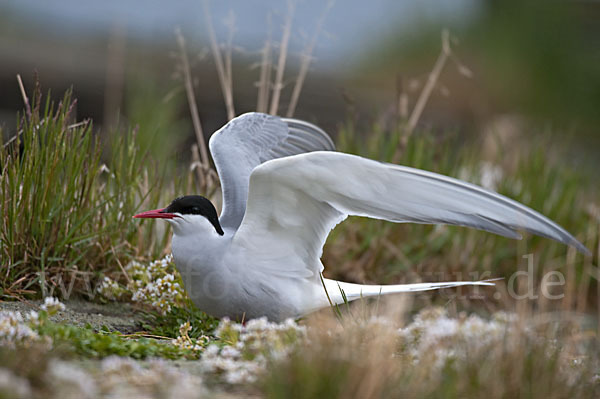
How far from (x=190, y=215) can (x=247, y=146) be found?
690 millimetres

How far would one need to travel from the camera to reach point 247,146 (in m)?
3.42

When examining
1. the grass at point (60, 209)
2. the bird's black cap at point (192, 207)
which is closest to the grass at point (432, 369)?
the bird's black cap at point (192, 207)

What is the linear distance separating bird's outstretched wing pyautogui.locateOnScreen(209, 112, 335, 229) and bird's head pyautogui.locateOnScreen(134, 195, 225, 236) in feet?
0.86

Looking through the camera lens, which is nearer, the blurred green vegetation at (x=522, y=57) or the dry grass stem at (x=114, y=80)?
the dry grass stem at (x=114, y=80)

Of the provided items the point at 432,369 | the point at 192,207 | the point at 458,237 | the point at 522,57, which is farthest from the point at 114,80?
the point at 522,57

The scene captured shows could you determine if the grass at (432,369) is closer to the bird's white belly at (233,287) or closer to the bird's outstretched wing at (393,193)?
the bird's outstretched wing at (393,193)

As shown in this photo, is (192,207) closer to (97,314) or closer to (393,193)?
(97,314)

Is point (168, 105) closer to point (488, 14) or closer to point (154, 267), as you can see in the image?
point (154, 267)

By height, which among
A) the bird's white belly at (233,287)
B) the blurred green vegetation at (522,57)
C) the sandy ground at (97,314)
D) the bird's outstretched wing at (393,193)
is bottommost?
the sandy ground at (97,314)

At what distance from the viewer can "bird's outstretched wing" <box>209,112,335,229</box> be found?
3152mm

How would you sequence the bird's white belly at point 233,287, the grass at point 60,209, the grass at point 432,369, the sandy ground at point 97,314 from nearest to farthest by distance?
the grass at point 432,369, the bird's white belly at point 233,287, the sandy ground at point 97,314, the grass at point 60,209

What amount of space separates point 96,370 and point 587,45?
11.0m

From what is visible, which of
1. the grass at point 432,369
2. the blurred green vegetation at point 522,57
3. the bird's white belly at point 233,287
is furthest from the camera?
the blurred green vegetation at point 522,57

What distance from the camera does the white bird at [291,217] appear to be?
2473 mm
